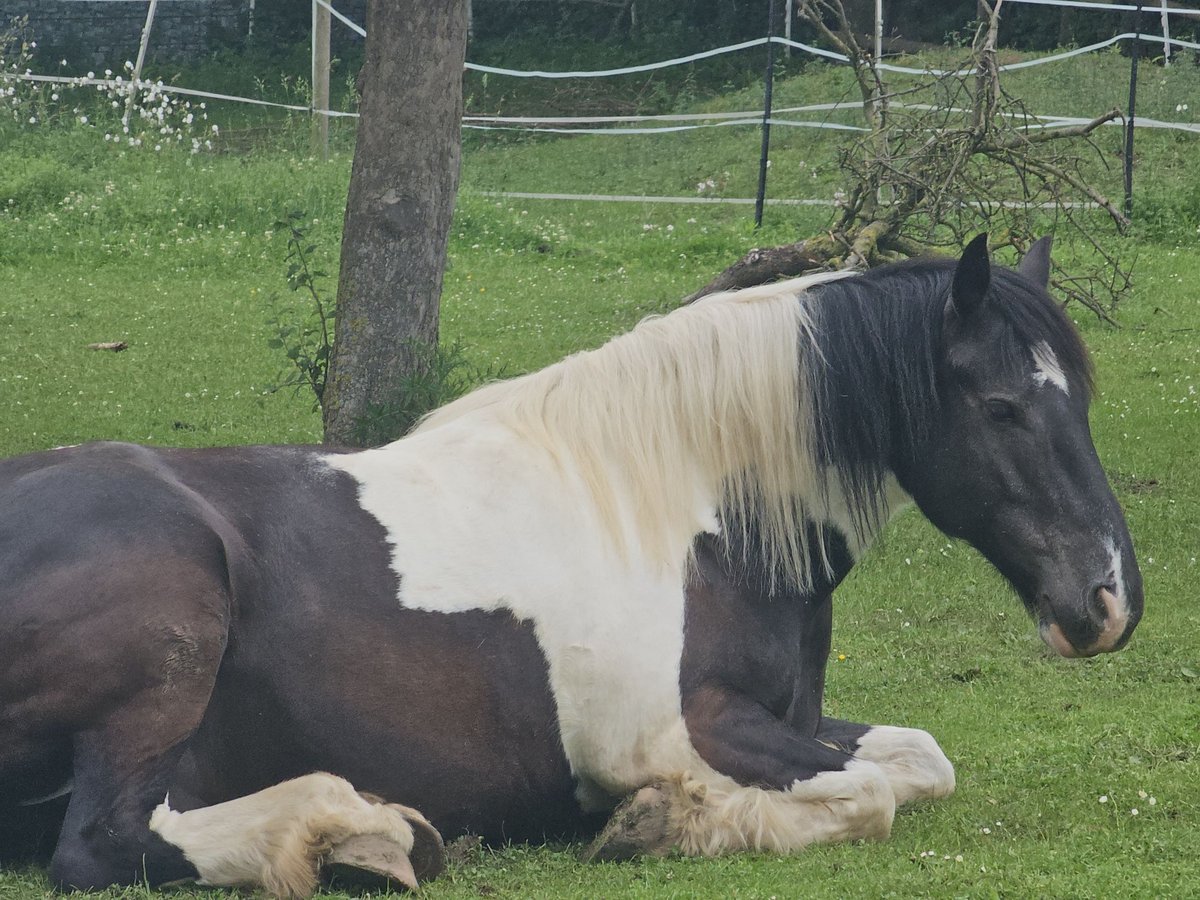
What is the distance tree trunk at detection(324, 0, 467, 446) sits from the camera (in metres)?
7.23

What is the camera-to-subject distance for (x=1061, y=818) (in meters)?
4.29

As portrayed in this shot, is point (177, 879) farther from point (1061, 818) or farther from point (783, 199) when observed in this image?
point (783, 199)

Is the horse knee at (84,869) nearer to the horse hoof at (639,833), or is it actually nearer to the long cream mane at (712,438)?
the horse hoof at (639,833)

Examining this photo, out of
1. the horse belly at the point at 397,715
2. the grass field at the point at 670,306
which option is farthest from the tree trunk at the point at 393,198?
the horse belly at the point at 397,715

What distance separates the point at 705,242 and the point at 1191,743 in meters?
11.7

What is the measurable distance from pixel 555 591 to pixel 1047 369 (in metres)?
1.54

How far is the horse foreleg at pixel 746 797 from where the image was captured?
4.05m

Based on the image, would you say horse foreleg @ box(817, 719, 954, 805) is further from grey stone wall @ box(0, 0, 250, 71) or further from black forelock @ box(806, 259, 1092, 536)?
grey stone wall @ box(0, 0, 250, 71)

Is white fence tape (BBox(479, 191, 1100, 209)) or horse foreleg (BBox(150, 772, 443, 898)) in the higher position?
white fence tape (BBox(479, 191, 1100, 209))

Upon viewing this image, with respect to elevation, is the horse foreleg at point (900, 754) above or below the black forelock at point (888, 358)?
below

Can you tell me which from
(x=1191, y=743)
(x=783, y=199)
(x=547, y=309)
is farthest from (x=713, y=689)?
(x=783, y=199)

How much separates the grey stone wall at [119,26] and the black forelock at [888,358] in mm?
29008

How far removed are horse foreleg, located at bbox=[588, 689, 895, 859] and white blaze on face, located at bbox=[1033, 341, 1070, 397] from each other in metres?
1.22

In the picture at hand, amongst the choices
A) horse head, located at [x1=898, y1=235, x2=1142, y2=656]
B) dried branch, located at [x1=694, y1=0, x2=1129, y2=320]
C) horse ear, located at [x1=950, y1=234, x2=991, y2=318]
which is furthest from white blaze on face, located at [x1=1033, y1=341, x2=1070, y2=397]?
dried branch, located at [x1=694, y1=0, x2=1129, y2=320]
